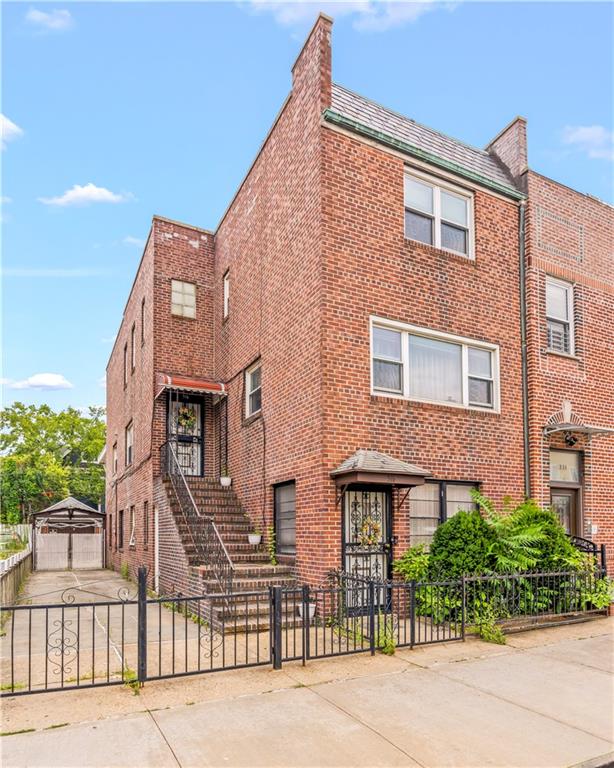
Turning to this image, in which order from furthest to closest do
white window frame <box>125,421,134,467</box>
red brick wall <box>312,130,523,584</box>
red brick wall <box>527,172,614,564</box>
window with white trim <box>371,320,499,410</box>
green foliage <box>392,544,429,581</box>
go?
1. white window frame <box>125,421,134,467</box>
2. red brick wall <box>527,172,614,564</box>
3. window with white trim <box>371,320,499,410</box>
4. red brick wall <box>312,130,523,584</box>
5. green foliage <box>392,544,429,581</box>

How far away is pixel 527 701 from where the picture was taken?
6336mm

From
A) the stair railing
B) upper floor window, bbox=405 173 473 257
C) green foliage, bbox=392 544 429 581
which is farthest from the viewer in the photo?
upper floor window, bbox=405 173 473 257

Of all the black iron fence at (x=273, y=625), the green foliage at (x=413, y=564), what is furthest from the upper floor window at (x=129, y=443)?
the green foliage at (x=413, y=564)

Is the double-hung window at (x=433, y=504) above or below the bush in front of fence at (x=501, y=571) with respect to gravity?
above

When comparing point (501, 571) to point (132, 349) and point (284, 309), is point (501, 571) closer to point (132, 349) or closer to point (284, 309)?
point (284, 309)

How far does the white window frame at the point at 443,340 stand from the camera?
37.4 ft

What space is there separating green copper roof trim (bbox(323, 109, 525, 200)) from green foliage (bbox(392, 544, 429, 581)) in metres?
7.25

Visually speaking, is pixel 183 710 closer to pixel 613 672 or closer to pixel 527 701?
pixel 527 701

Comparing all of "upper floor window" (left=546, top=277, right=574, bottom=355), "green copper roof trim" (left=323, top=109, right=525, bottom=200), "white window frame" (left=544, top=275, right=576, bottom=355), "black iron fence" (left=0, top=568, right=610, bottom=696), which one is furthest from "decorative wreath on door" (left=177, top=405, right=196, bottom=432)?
"white window frame" (left=544, top=275, right=576, bottom=355)

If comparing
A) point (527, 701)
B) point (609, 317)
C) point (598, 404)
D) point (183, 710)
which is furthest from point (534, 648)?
point (609, 317)

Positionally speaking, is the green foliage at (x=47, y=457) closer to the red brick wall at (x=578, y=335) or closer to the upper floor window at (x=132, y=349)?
the upper floor window at (x=132, y=349)

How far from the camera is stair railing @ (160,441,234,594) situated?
1051 centimetres

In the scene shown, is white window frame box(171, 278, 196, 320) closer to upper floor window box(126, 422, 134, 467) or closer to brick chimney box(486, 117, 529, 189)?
upper floor window box(126, 422, 134, 467)

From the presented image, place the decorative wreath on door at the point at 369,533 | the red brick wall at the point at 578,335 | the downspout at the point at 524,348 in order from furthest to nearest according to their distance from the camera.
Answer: the red brick wall at the point at 578,335 → the downspout at the point at 524,348 → the decorative wreath on door at the point at 369,533
